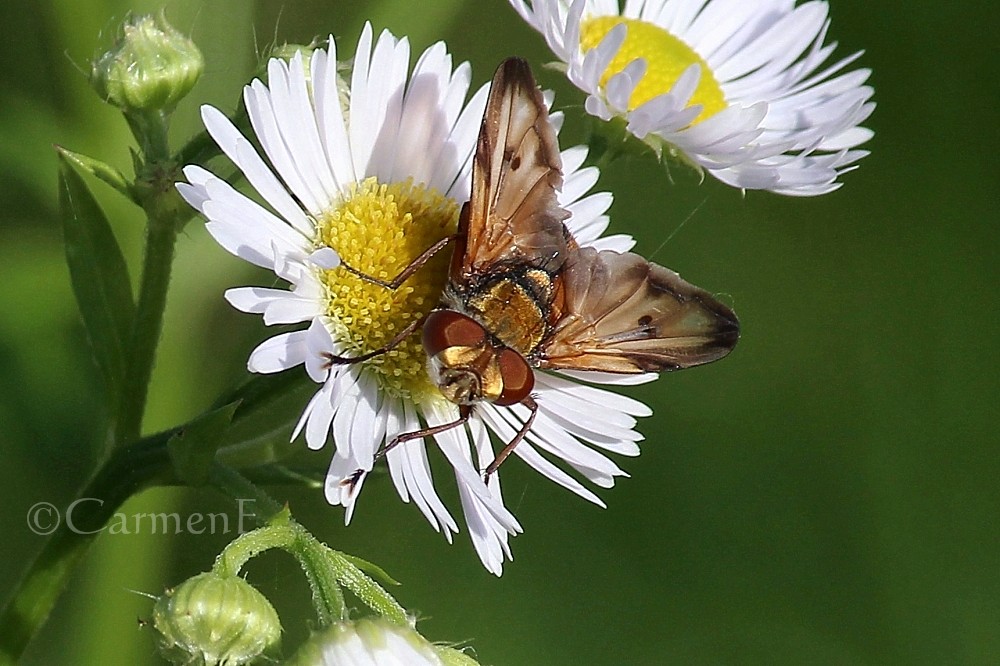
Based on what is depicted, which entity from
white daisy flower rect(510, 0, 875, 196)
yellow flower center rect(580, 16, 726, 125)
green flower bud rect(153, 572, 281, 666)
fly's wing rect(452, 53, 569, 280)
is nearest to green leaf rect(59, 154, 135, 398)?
green flower bud rect(153, 572, 281, 666)

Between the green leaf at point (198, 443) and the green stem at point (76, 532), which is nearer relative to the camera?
the green leaf at point (198, 443)

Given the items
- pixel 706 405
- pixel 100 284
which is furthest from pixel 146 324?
pixel 706 405

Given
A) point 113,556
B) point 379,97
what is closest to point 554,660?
point 113,556

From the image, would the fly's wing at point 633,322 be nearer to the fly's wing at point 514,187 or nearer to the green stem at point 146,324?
the fly's wing at point 514,187

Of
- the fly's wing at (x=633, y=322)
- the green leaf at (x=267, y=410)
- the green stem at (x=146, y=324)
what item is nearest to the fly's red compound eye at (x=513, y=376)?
the fly's wing at (x=633, y=322)

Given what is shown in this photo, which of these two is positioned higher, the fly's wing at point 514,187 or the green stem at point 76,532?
the fly's wing at point 514,187
